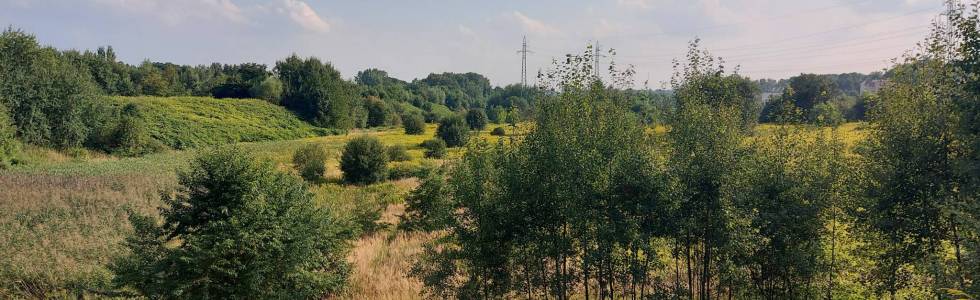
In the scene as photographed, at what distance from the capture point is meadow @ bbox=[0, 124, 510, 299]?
12.6 m

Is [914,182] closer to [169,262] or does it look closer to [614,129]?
[614,129]

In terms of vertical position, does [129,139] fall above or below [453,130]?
below

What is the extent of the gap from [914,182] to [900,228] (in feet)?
3.03

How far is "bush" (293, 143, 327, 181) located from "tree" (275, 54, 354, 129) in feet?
120

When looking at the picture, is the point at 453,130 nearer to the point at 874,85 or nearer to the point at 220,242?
the point at 220,242

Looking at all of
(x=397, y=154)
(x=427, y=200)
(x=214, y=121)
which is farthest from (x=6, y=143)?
(x=427, y=200)

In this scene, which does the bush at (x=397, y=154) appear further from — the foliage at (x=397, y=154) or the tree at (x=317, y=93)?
the tree at (x=317, y=93)

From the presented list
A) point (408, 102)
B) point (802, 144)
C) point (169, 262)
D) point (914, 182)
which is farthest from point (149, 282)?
point (408, 102)

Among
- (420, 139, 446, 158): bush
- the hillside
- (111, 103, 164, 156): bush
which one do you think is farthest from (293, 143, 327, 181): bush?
(111, 103, 164, 156): bush

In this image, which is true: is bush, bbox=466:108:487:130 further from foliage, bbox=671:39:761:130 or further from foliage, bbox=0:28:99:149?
foliage, bbox=671:39:761:130

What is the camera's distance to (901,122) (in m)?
9.55

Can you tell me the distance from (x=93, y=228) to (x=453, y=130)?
3264 cm

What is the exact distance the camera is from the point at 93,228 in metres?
16.7

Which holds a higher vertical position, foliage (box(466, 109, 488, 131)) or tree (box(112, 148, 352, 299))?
foliage (box(466, 109, 488, 131))
